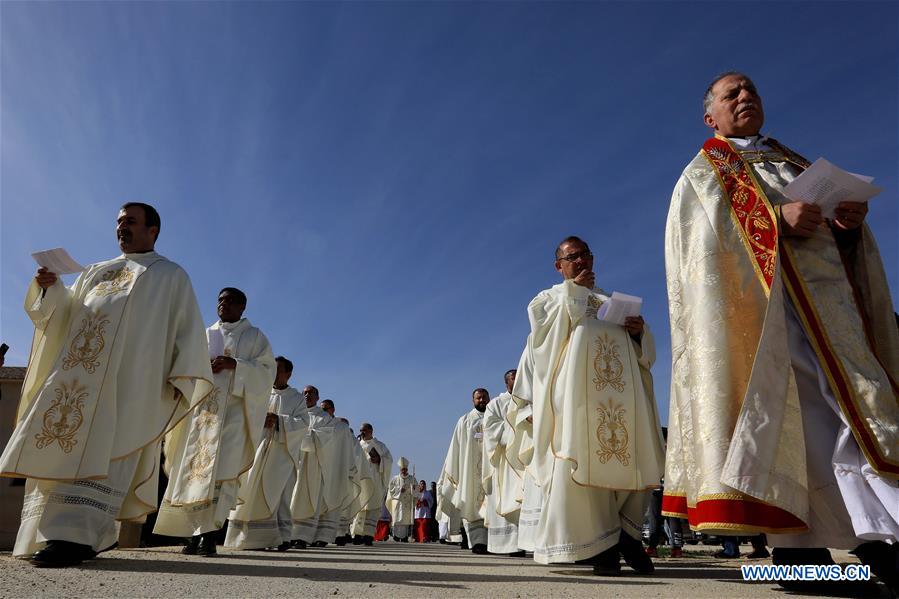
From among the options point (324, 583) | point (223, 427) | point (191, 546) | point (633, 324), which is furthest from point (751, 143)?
point (191, 546)

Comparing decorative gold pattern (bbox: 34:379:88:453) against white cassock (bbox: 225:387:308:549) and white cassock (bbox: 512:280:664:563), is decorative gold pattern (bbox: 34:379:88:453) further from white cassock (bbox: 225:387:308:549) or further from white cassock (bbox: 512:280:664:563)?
white cassock (bbox: 225:387:308:549)

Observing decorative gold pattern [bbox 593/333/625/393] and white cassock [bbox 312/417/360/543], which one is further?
white cassock [bbox 312/417/360/543]

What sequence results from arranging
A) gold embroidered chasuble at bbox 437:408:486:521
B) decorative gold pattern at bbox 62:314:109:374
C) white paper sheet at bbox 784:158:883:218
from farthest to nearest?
gold embroidered chasuble at bbox 437:408:486:521 → decorative gold pattern at bbox 62:314:109:374 → white paper sheet at bbox 784:158:883:218

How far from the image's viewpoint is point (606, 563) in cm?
521

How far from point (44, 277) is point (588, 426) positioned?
463cm

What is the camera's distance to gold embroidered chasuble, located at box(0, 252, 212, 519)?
459cm

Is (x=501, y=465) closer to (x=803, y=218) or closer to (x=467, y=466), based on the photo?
(x=467, y=466)

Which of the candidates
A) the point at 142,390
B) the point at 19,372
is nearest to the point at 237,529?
the point at 19,372

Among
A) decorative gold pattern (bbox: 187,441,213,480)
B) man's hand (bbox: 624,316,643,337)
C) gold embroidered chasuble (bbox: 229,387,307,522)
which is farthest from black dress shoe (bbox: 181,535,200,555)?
man's hand (bbox: 624,316,643,337)

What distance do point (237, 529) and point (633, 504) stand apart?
19.6 ft

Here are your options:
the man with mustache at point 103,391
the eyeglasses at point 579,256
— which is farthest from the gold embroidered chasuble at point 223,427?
the eyeglasses at point 579,256

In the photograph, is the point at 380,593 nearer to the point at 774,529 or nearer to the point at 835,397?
the point at 774,529

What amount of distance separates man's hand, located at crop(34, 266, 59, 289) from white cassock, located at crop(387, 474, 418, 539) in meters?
22.5

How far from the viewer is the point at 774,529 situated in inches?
122
